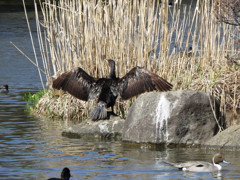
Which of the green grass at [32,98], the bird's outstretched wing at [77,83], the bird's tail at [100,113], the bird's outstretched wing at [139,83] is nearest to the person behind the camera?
the bird's outstretched wing at [139,83]

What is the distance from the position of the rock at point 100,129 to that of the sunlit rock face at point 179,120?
68 centimetres

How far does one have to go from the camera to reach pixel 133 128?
11.3 m

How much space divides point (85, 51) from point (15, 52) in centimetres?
1393

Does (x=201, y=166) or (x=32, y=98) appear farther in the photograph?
(x=32, y=98)

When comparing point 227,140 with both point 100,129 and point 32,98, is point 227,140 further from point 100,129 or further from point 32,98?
point 32,98

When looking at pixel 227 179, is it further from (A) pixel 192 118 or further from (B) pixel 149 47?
(B) pixel 149 47

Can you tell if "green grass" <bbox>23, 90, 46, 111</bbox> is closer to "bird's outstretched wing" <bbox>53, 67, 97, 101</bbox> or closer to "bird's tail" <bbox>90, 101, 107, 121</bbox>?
"bird's outstretched wing" <bbox>53, 67, 97, 101</bbox>

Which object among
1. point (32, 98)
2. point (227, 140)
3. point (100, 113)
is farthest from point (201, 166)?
point (32, 98)

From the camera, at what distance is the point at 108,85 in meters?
12.0

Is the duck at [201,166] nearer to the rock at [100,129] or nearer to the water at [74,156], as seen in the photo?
the water at [74,156]

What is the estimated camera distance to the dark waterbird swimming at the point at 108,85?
11.7 meters

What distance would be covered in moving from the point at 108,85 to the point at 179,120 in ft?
5.18

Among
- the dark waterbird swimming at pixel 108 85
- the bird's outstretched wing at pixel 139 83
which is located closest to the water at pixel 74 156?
the dark waterbird swimming at pixel 108 85

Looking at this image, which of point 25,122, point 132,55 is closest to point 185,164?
point 132,55
